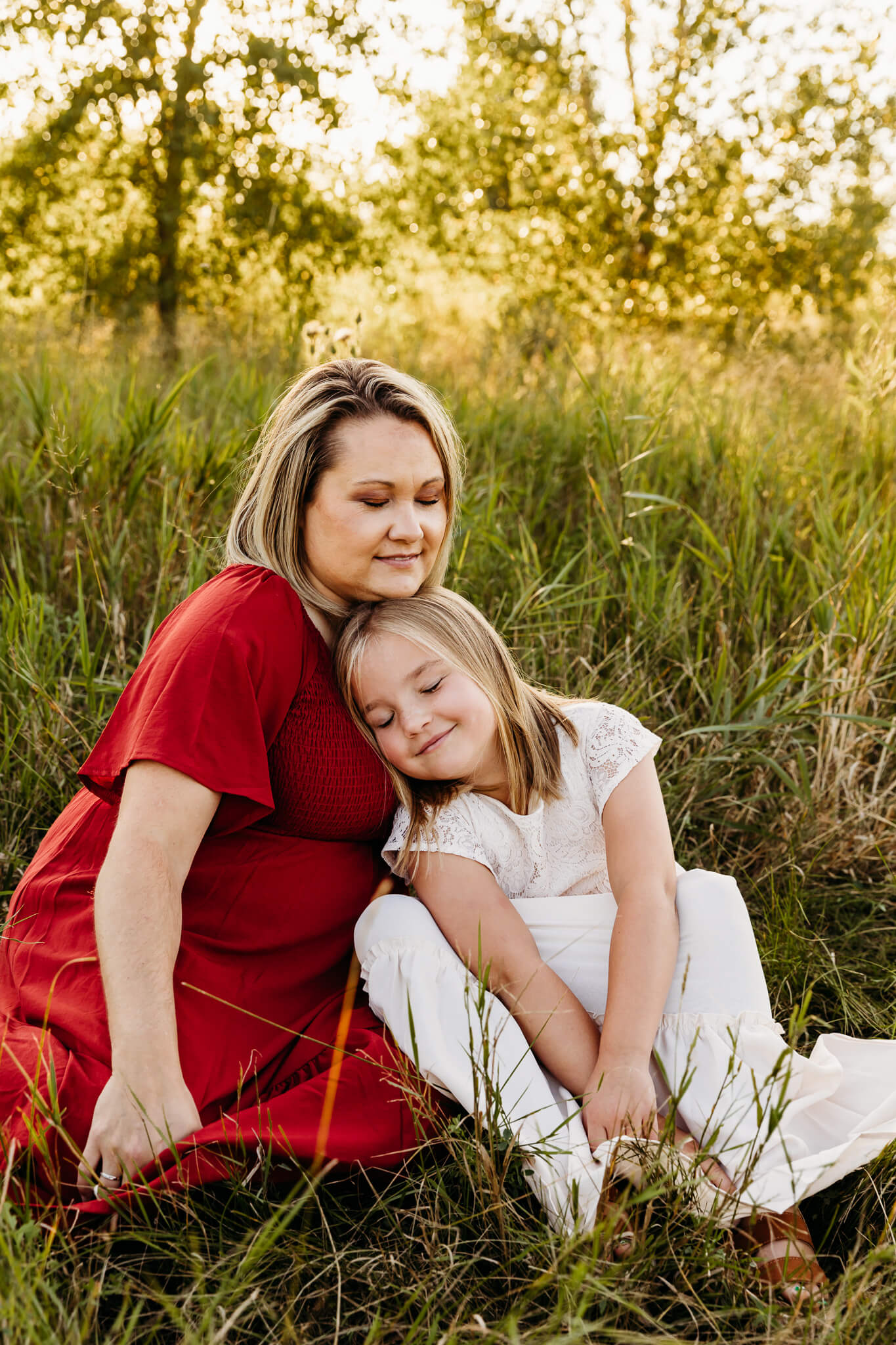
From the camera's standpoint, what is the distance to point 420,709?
5.84ft

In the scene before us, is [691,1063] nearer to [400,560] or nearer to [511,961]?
[511,961]

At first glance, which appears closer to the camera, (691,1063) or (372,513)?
(691,1063)

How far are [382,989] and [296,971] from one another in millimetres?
164

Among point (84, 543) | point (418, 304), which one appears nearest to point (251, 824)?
point (84, 543)

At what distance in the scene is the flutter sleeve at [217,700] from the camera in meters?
1.46

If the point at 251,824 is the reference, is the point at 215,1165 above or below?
below

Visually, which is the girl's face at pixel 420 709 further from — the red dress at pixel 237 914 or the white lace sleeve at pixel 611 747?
the white lace sleeve at pixel 611 747

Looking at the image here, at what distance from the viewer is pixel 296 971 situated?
1687 millimetres

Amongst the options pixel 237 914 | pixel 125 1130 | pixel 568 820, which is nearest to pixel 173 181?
pixel 568 820

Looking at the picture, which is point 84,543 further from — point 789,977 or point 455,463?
point 789,977

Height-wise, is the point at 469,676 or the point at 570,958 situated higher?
the point at 469,676

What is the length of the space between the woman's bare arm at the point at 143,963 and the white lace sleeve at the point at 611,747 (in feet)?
2.54

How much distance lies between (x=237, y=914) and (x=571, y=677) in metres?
1.38

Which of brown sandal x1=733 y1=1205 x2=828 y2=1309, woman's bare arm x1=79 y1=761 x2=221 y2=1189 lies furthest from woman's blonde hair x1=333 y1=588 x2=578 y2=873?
brown sandal x1=733 y1=1205 x2=828 y2=1309
